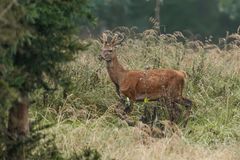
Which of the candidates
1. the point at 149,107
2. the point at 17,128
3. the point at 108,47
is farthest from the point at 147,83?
the point at 17,128

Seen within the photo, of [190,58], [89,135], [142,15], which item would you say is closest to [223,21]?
[142,15]

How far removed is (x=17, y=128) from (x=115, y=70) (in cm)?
631

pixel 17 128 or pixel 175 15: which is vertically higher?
pixel 17 128

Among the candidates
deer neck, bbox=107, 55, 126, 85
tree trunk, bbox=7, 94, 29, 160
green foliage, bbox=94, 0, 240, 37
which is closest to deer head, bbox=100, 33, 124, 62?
deer neck, bbox=107, 55, 126, 85

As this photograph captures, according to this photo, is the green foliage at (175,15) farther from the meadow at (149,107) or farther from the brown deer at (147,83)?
the brown deer at (147,83)

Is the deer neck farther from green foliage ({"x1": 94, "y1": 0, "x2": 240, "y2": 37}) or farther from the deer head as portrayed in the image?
green foliage ({"x1": 94, "y1": 0, "x2": 240, "y2": 37})

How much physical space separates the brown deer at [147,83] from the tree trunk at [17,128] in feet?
18.1

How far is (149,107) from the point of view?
547 inches

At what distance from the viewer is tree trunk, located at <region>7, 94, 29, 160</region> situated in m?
8.02

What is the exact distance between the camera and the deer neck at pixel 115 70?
46.8ft

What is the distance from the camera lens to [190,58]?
16047 millimetres

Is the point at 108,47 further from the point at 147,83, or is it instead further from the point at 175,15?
the point at 175,15

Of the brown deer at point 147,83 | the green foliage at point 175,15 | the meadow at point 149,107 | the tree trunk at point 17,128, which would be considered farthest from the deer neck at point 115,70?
the green foliage at point 175,15

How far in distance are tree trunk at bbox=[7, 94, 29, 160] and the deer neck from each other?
20.4ft
